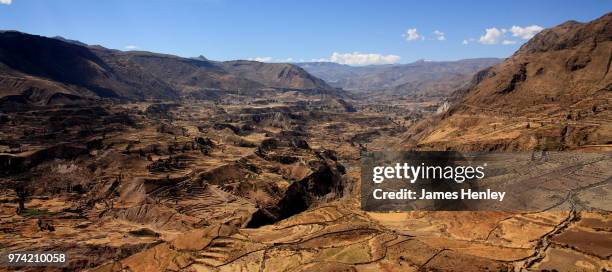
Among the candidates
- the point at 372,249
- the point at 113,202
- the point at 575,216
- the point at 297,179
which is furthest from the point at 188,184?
the point at 575,216

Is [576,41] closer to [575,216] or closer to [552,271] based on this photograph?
[575,216]

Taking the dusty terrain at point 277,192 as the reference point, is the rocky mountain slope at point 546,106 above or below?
above

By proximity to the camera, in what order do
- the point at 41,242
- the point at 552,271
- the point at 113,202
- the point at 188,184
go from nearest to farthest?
the point at 552,271 → the point at 41,242 → the point at 113,202 → the point at 188,184

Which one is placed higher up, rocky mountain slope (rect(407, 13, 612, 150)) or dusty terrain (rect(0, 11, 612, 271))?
rocky mountain slope (rect(407, 13, 612, 150))

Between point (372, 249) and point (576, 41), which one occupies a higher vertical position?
point (576, 41)

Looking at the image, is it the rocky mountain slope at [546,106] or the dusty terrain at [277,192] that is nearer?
the dusty terrain at [277,192]

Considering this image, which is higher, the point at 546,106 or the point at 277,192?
the point at 546,106

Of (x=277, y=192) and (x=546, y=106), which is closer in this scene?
(x=277, y=192)

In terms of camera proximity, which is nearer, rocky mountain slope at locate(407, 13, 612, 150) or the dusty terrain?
the dusty terrain
